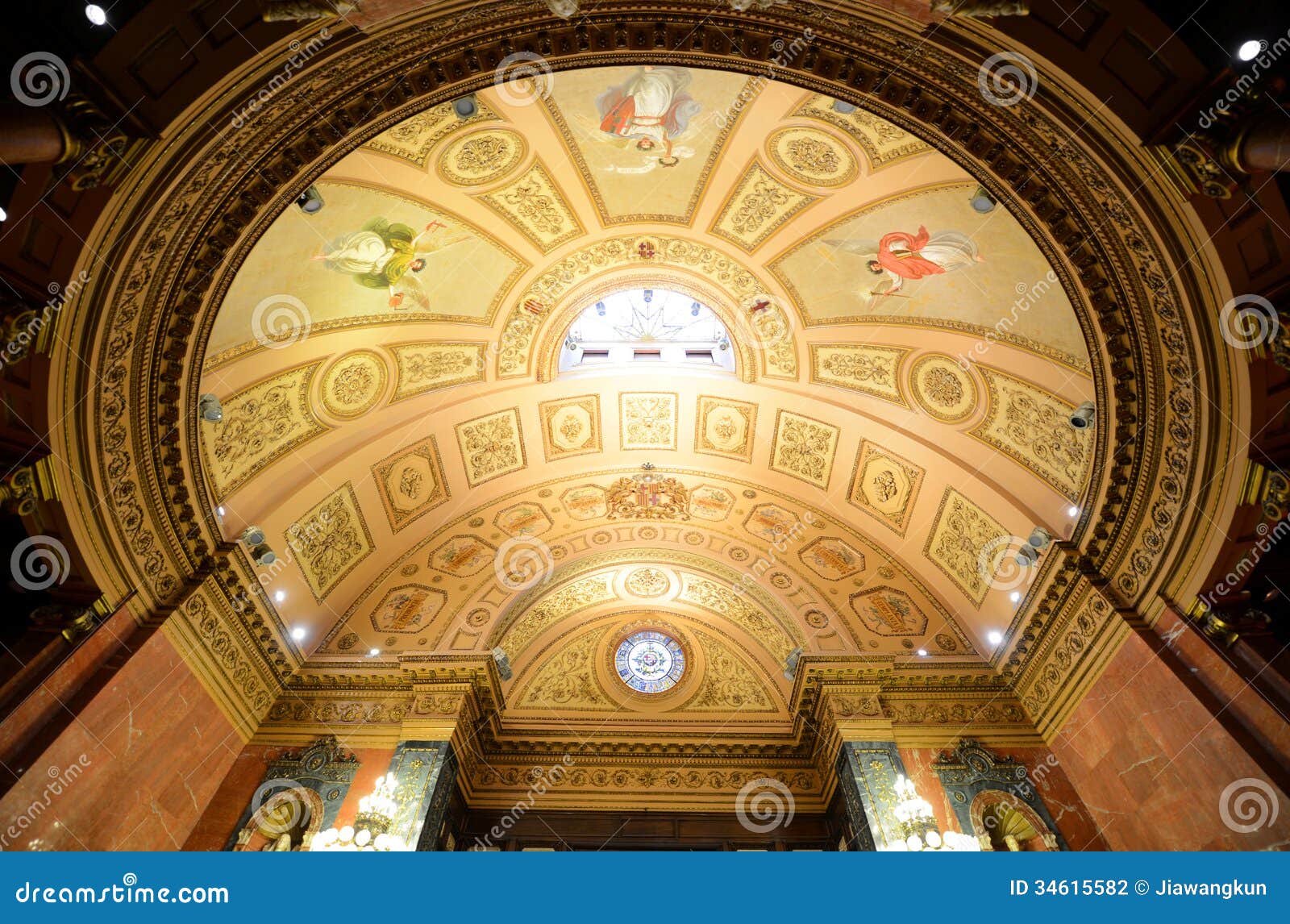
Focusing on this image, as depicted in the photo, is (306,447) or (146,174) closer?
(146,174)

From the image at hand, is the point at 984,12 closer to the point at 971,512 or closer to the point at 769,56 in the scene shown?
the point at 769,56

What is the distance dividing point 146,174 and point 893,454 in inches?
437

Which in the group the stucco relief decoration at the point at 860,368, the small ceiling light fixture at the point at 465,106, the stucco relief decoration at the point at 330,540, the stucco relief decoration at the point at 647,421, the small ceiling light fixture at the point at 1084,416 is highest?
the stucco relief decoration at the point at 647,421

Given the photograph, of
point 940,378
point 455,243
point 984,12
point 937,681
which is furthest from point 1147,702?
point 455,243

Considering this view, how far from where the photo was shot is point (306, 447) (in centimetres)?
1089

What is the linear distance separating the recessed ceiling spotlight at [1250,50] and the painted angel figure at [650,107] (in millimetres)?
5654

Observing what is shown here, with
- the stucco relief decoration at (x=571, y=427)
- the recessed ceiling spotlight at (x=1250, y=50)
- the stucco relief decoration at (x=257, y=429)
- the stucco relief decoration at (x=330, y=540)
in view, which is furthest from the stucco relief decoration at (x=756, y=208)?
the stucco relief decoration at (x=330, y=540)

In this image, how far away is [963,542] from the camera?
38.8 feet

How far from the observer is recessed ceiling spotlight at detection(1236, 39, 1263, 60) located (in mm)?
4445

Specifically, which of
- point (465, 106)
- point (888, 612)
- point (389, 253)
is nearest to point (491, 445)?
point (389, 253)

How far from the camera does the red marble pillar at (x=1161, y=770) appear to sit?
258 inches

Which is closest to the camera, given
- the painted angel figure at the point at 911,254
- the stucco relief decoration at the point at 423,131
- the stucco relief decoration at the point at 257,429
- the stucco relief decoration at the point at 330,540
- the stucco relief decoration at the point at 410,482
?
the stucco relief decoration at the point at 423,131

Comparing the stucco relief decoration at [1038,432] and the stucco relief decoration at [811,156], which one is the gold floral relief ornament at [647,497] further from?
the stucco relief decoration at [811,156]

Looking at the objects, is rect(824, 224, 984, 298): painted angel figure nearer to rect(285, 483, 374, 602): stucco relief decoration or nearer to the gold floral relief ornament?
the gold floral relief ornament
